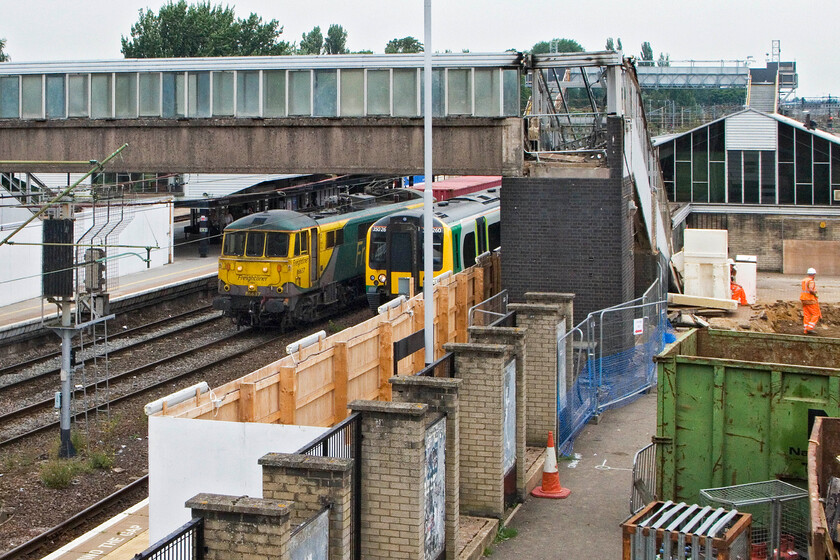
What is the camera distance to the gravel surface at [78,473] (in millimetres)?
14195

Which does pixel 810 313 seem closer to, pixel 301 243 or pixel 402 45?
pixel 301 243

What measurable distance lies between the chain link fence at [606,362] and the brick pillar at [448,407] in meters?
4.49

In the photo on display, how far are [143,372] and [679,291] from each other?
13.9m

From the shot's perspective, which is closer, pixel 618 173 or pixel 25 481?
pixel 25 481

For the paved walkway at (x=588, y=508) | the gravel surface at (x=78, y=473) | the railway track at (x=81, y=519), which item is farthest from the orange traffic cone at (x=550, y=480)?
the gravel surface at (x=78, y=473)

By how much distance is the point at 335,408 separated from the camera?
531 inches

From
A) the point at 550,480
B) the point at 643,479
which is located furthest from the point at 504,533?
the point at 643,479

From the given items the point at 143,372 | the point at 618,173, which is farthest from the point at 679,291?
the point at 143,372

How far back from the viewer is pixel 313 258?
26.4 meters

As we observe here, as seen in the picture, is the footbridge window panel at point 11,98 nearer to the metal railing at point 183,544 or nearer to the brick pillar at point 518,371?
the brick pillar at point 518,371

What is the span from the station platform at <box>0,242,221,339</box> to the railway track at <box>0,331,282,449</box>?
2.54 m

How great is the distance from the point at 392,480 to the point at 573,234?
1125 cm

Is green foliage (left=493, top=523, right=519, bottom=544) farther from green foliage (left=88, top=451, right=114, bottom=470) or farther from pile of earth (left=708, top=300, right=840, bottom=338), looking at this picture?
pile of earth (left=708, top=300, right=840, bottom=338)

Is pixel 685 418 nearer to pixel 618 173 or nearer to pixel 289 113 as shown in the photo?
pixel 618 173
